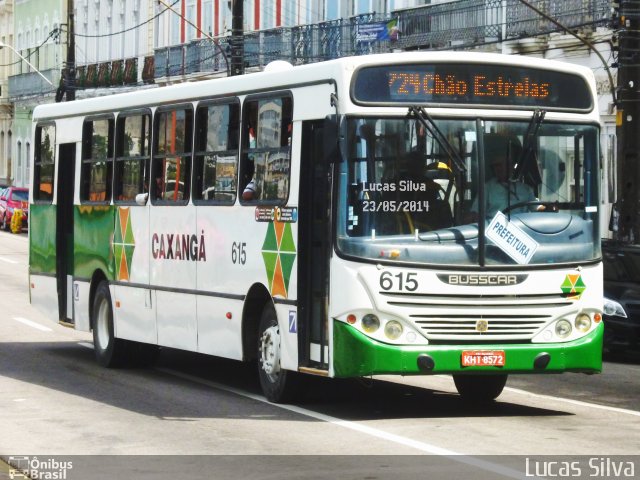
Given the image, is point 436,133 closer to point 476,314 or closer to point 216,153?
point 476,314

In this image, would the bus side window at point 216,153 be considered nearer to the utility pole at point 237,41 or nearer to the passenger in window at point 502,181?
the passenger in window at point 502,181

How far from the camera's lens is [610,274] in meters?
21.5

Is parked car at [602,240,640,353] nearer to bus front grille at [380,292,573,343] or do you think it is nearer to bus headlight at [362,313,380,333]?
bus front grille at [380,292,573,343]

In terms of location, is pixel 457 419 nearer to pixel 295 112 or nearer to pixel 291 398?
pixel 291 398

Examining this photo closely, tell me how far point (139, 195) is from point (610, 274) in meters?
6.49

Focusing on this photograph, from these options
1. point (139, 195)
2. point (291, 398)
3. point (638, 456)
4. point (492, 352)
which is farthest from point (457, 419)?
point (139, 195)

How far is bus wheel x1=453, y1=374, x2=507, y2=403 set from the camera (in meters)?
15.2

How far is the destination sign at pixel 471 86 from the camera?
44.5ft

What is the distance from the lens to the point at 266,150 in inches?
589

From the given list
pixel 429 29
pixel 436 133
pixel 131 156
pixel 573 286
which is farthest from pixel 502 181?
pixel 429 29

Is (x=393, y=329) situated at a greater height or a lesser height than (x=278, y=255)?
lesser

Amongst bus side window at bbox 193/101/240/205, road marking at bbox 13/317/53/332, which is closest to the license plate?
bus side window at bbox 193/101/240/205

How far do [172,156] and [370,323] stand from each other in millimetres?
4401

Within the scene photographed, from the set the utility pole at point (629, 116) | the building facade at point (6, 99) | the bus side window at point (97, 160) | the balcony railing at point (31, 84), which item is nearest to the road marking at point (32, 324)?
the bus side window at point (97, 160)
